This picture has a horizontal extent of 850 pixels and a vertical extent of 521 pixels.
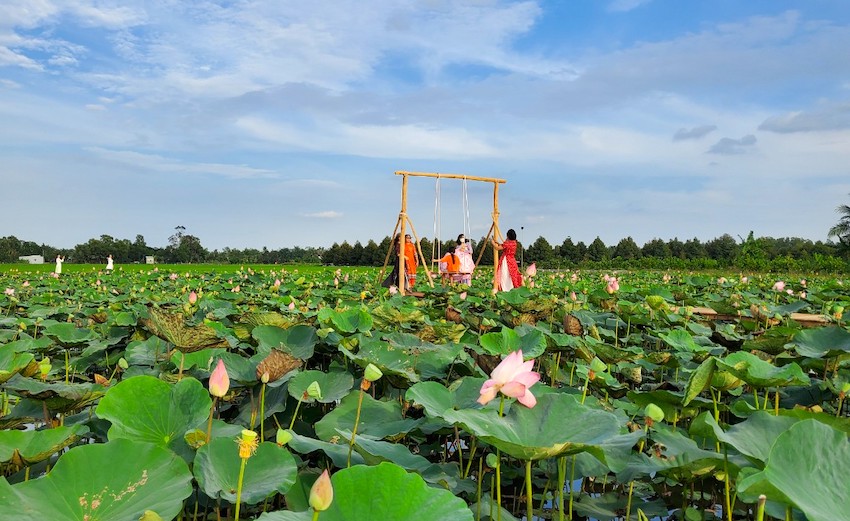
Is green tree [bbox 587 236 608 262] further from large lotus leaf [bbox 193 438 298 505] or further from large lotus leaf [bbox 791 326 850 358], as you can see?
large lotus leaf [bbox 193 438 298 505]

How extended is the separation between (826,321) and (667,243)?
37434 millimetres

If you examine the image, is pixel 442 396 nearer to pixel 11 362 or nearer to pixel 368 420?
pixel 368 420

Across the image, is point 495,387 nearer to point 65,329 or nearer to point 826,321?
point 65,329

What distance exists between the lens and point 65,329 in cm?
278

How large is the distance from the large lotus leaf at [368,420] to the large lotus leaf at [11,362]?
0.78m

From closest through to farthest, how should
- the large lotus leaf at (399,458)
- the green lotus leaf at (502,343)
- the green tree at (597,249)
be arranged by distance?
1. the large lotus leaf at (399,458)
2. the green lotus leaf at (502,343)
3. the green tree at (597,249)

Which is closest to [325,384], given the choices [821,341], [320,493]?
[320,493]

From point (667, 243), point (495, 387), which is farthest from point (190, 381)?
point (667, 243)

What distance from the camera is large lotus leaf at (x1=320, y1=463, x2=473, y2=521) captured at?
782mm

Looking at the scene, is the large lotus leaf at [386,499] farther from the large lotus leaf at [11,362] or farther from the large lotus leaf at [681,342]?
the large lotus leaf at [681,342]

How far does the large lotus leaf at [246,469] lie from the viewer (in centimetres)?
100

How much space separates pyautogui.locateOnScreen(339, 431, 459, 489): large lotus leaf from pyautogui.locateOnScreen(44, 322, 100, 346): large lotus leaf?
2.10 metres

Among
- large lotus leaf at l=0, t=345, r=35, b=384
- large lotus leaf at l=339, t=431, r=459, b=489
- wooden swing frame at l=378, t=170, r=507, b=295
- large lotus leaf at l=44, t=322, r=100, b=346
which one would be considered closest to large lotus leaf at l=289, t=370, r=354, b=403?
large lotus leaf at l=339, t=431, r=459, b=489

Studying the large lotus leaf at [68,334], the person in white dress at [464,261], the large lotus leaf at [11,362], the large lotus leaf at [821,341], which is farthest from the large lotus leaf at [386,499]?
the person in white dress at [464,261]
